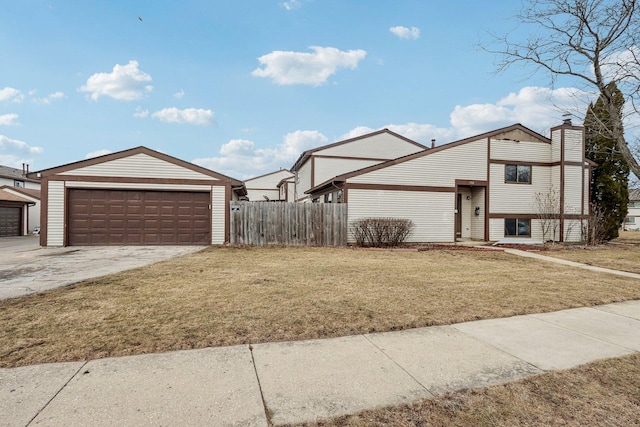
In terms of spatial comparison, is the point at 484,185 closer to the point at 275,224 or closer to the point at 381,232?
the point at 381,232

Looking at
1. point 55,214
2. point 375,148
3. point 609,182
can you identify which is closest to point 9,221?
point 55,214

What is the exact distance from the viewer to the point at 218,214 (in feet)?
48.2

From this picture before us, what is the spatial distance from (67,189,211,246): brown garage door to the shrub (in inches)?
260

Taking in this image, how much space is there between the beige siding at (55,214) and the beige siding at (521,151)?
19517mm

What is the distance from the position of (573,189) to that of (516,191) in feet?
9.45

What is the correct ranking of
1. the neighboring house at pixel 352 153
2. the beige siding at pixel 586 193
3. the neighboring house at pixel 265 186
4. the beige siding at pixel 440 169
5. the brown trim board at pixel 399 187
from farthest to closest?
the neighboring house at pixel 265 186
the neighboring house at pixel 352 153
the beige siding at pixel 586 193
the beige siding at pixel 440 169
the brown trim board at pixel 399 187

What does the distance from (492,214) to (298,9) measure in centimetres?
1287

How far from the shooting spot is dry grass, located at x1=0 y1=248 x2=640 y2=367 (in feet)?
12.1

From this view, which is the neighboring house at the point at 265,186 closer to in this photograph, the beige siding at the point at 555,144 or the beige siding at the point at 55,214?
the beige siding at the point at 55,214

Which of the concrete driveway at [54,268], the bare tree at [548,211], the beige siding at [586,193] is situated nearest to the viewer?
the concrete driveway at [54,268]

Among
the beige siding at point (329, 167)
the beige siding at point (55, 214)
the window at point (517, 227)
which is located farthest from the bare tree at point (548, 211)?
the beige siding at point (55, 214)

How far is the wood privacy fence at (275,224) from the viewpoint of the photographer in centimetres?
1441

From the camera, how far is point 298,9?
12586mm

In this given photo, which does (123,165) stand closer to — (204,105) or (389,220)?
(204,105)
